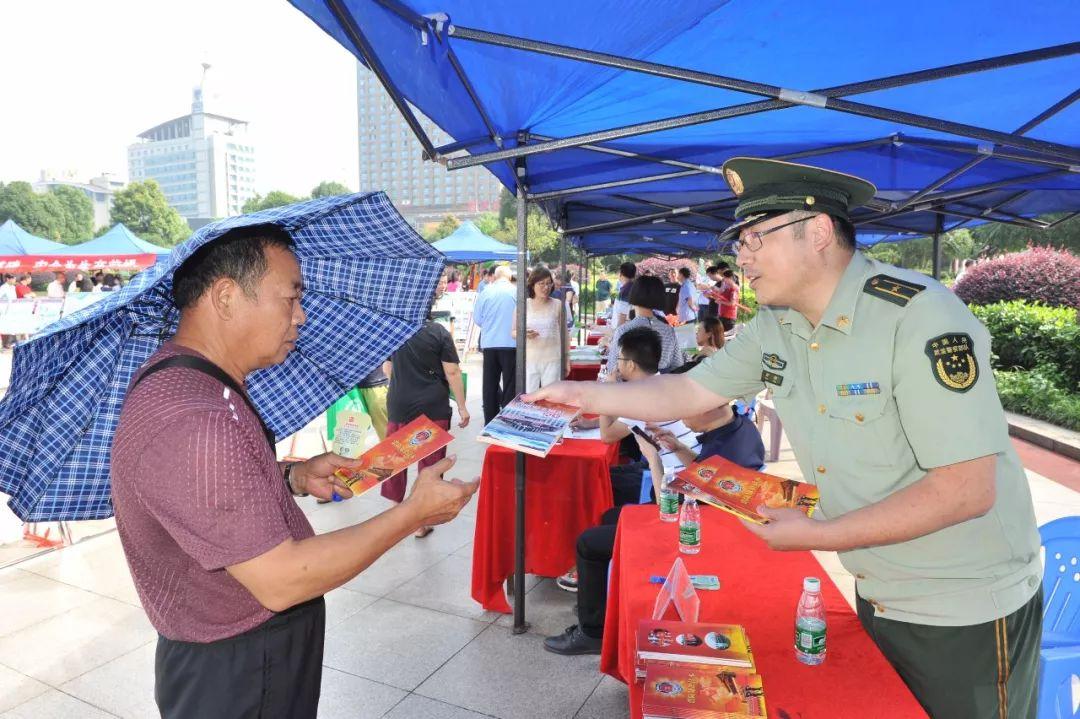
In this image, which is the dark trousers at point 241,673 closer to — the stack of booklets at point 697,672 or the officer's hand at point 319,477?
the officer's hand at point 319,477

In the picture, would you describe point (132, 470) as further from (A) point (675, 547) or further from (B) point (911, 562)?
(A) point (675, 547)

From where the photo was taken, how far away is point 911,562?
165 cm

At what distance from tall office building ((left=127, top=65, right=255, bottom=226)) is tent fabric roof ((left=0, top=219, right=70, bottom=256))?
142 metres

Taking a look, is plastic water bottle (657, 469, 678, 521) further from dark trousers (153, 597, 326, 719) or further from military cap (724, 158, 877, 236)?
dark trousers (153, 597, 326, 719)

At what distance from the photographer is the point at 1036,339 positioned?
10.2 m

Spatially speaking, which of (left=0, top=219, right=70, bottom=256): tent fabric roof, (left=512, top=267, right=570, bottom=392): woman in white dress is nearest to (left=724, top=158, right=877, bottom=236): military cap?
(left=512, top=267, right=570, bottom=392): woman in white dress

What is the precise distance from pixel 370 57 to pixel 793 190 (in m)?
1.54

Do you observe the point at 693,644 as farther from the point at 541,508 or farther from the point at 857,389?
the point at 541,508

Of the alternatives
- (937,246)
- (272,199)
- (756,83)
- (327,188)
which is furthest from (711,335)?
(327,188)

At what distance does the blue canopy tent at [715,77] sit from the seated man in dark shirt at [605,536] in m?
0.42

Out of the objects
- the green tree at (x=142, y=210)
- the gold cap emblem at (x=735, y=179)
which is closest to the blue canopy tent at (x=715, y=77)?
the gold cap emblem at (x=735, y=179)

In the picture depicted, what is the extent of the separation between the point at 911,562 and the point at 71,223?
76792 millimetres

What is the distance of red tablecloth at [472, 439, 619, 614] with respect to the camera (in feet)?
13.7

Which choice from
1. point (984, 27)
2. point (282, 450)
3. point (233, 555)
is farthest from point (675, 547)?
point (282, 450)
